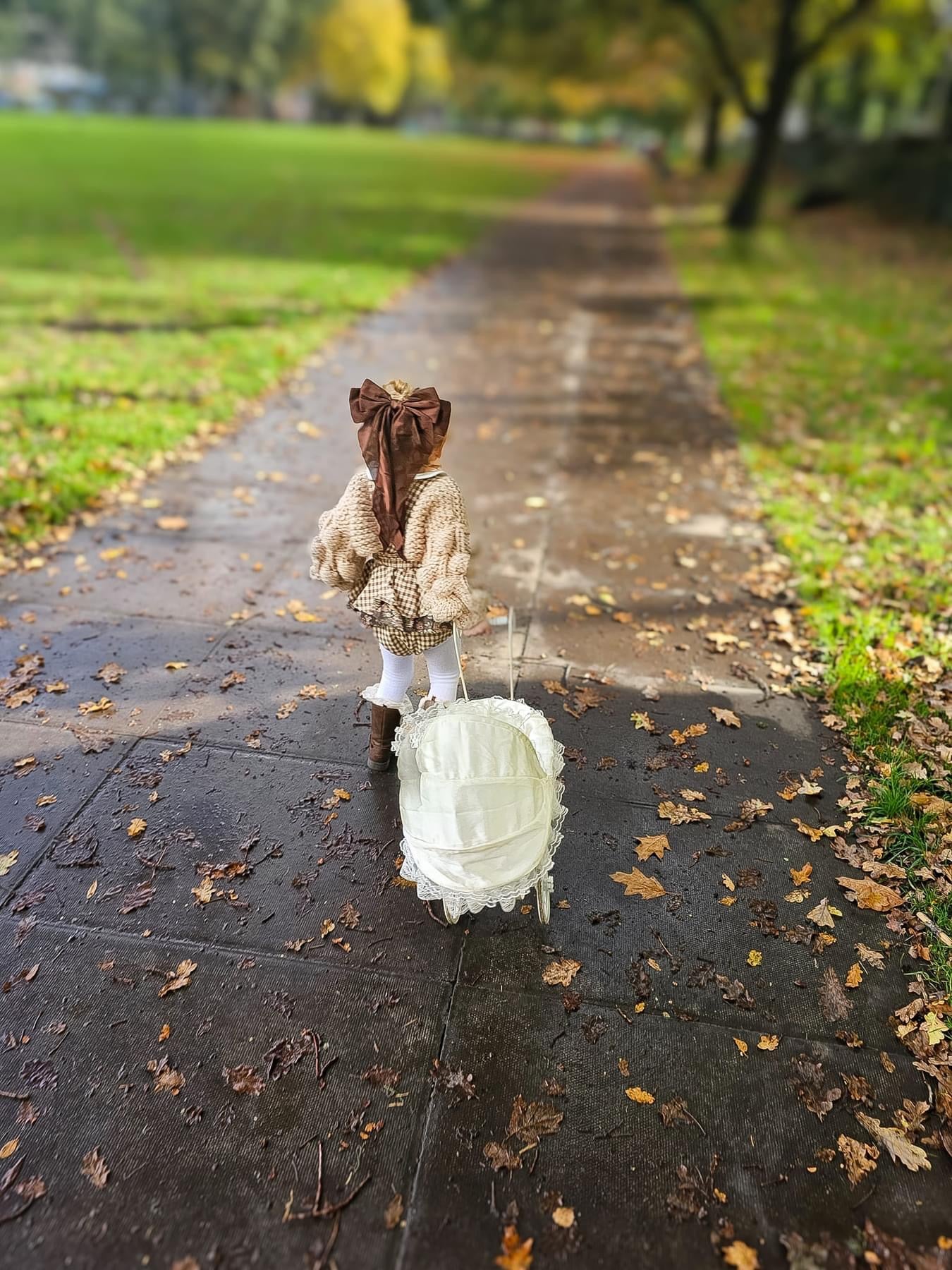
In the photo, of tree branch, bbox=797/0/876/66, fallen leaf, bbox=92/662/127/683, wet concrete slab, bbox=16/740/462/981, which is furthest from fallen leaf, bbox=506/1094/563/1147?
tree branch, bbox=797/0/876/66

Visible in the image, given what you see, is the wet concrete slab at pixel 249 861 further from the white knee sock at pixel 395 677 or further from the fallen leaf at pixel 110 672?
the fallen leaf at pixel 110 672

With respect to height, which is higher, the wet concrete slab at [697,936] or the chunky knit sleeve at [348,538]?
the chunky knit sleeve at [348,538]

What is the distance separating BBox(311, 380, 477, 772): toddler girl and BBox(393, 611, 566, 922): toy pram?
52cm

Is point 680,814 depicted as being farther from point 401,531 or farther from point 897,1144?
point 401,531

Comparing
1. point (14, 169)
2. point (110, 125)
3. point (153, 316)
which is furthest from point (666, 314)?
point (110, 125)

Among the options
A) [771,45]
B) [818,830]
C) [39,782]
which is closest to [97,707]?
[39,782]

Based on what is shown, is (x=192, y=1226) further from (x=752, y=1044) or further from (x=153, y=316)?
(x=153, y=316)

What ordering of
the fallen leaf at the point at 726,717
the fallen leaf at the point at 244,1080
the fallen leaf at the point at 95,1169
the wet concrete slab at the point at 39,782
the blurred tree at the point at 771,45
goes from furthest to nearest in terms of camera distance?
the blurred tree at the point at 771,45 → the fallen leaf at the point at 726,717 → the wet concrete slab at the point at 39,782 → the fallen leaf at the point at 244,1080 → the fallen leaf at the point at 95,1169

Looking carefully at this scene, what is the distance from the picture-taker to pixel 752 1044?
3.15 metres

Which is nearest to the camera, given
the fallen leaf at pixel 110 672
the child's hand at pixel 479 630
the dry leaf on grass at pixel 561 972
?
the dry leaf on grass at pixel 561 972

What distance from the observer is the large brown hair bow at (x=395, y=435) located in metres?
3.39

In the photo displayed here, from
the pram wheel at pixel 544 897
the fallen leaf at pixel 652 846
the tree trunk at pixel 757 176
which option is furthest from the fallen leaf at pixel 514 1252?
the tree trunk at pixel 757 176

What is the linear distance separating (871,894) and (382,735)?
212 centimetres

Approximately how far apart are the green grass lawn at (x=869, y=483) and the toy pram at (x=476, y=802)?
160cm
